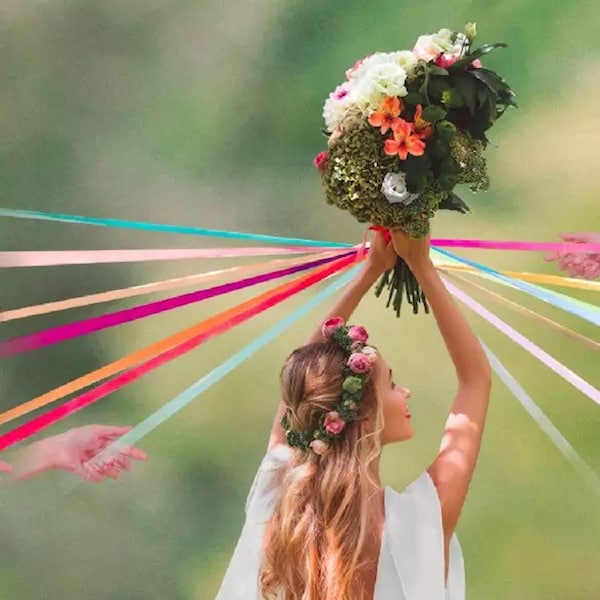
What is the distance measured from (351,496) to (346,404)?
16 cm

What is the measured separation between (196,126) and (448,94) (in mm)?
1144

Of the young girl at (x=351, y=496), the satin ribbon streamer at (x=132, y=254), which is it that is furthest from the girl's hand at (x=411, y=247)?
the satin ribbon streamer at (x=132, y=254)

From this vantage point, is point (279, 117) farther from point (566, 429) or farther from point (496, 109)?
point (566, 429)

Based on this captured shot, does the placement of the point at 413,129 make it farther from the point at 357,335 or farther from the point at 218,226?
the point at 218,226

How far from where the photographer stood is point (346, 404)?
1602mm

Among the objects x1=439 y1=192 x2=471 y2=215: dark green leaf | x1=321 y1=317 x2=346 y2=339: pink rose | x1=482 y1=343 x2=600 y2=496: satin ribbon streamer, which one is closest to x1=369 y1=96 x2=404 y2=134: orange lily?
x1=439 y1=192 x2=471 y2=215: dark green leaf

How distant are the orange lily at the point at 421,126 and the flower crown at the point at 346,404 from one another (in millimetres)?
411

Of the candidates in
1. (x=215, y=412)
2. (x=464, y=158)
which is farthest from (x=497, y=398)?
(x=464, y=158)

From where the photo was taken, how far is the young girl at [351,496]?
156 centimetres

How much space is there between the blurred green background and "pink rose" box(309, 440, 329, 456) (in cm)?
106

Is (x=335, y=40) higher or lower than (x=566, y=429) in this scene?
higher

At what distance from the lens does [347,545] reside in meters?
1.57

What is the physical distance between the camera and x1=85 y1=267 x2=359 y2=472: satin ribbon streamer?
2.29m

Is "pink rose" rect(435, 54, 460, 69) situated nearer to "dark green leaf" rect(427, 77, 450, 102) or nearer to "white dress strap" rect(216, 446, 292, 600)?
"dark green leaf" rect(427, 77, 450, 102)
